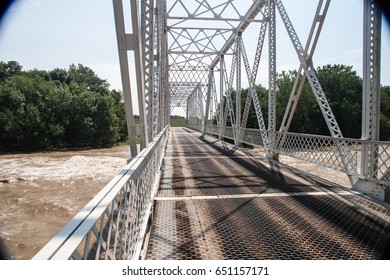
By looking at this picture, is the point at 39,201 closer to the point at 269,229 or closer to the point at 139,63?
the point at 139,63

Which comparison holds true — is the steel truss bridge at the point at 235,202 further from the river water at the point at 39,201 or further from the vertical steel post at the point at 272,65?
the river water at the point at 39,201

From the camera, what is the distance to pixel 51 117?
88.2ft

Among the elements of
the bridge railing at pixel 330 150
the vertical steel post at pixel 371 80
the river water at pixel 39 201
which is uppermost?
the vertical steel post at pixel 371 80

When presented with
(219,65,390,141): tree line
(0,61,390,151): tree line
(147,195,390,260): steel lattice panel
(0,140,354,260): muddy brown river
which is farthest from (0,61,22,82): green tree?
(147,195,390,260): steel lattice panel

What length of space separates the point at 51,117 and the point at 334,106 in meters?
31.7

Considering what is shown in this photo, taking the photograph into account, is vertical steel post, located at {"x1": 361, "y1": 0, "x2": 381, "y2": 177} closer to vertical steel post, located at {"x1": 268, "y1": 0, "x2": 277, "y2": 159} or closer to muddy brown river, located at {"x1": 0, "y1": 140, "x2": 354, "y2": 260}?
muddy brown river, located at {"x1": 0, "y1": 140, "x2": 354, "y2": 260}

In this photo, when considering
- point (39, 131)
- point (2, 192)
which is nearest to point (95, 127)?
point (39, 131)

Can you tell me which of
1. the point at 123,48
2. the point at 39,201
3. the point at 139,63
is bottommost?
the point at 39,201

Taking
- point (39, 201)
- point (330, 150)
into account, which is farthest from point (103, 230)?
point (39, 201)

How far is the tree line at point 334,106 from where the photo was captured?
2938cm

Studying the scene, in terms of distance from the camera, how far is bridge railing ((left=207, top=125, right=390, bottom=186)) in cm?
493

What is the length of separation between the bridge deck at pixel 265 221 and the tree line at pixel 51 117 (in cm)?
2377

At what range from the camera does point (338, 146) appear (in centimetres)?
604

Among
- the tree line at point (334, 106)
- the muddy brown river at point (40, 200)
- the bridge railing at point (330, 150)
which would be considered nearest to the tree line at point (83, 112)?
the tree line at point (334, 106)
